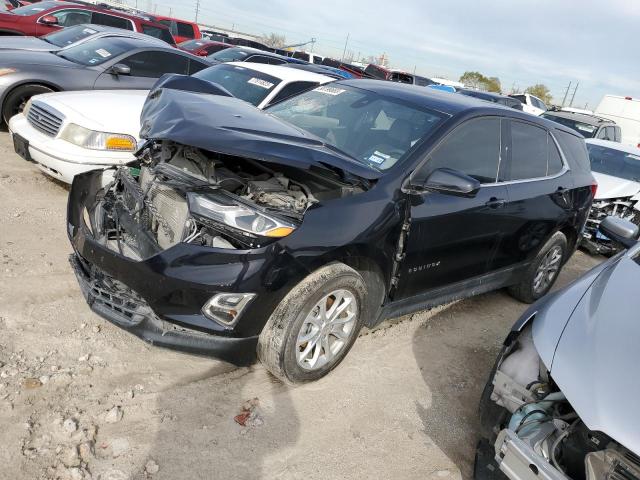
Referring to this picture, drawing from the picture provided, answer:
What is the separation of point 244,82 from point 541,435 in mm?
5548

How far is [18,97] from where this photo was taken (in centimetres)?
630

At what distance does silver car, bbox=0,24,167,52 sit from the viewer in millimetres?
7156

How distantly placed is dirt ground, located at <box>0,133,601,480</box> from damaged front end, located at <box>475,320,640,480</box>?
44 cm

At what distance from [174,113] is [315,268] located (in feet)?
3.85

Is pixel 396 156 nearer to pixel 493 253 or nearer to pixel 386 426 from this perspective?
pixel 493 253

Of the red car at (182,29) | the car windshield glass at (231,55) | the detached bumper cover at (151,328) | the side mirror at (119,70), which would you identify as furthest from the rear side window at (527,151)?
the red car at (182,29)

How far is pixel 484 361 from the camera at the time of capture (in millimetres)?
3924

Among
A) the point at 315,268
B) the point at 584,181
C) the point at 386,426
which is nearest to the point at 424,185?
the point at 315,268

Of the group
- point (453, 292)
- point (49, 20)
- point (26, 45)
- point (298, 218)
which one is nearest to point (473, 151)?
point (453, 292)

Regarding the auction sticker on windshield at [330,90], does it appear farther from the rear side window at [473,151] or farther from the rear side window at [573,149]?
the rear side window at [573,149]

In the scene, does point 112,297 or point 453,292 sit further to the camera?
point 453,292

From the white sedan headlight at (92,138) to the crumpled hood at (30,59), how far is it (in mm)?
2008

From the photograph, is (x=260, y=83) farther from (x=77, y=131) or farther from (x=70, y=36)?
(x=70, y=36)

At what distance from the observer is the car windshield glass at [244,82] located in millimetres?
6328
